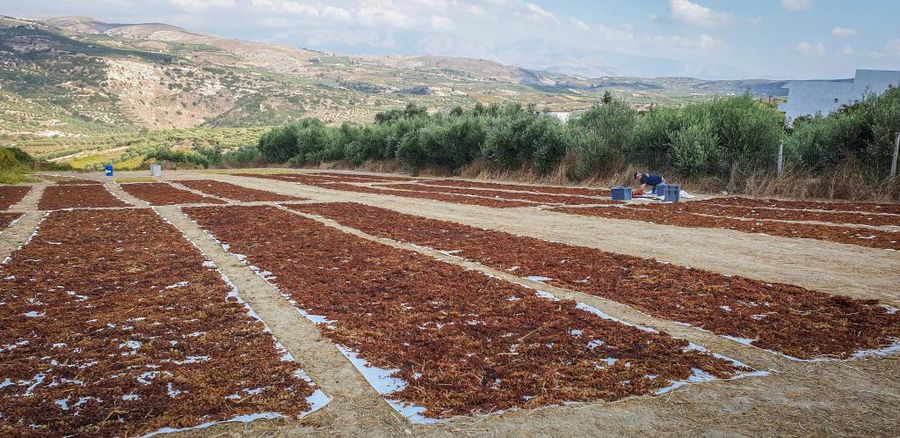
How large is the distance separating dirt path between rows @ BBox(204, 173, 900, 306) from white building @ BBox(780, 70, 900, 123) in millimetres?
42931

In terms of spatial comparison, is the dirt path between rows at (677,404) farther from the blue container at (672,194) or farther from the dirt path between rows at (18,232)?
the blue container at (672,194)

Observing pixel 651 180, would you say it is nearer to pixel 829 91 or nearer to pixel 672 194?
pixel 672 194

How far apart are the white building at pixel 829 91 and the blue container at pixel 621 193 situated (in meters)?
37.3

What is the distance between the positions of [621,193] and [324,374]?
14.7 m

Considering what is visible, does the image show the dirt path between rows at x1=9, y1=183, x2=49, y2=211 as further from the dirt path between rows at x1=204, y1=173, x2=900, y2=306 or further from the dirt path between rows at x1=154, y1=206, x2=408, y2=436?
the dirt path between rows at x1=154, y1=206, x2=408, y2=436

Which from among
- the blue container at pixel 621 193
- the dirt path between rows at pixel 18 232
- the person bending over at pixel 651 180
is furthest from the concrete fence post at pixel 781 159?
the dirt path between rows at pixel 18 232

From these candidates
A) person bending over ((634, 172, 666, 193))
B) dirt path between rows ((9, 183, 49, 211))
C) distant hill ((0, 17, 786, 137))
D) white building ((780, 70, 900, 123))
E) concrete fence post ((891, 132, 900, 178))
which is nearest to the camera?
concrete fence post ((891, 132, 900, 178))

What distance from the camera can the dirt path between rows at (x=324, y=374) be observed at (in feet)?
11.3

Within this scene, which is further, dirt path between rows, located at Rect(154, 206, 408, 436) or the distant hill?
the distant hill

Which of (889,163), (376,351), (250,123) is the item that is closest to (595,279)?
(376,351)

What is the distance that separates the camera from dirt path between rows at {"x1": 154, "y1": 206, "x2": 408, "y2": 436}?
345cm

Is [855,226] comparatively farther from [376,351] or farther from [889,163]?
[376,351]

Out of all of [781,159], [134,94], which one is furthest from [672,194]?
[134,94]

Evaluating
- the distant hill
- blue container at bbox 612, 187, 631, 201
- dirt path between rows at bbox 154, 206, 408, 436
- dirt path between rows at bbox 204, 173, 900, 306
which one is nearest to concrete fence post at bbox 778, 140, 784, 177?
blue container at bbox 612, 187, 631, 201
